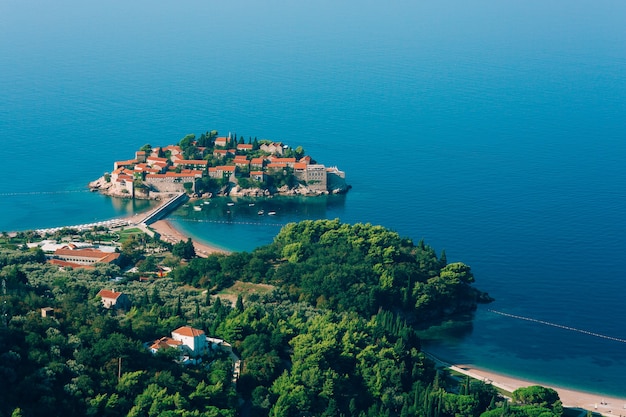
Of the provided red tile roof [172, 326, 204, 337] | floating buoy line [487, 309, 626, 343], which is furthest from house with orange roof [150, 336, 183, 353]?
floating buoy line [487, 309, 626, 343]

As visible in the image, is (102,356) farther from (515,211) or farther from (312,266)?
(515,211)

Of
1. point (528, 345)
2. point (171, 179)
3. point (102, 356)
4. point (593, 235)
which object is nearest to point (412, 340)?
point (528, 345)

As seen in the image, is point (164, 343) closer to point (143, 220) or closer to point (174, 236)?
point (174, 236)

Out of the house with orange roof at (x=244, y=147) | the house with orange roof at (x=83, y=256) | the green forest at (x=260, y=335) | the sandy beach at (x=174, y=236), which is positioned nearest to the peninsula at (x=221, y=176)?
the house with orange roof at (x=244, y=147)

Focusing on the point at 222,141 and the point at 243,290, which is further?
the point at 222,141

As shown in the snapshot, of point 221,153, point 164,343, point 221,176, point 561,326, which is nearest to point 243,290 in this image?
point 164,343
